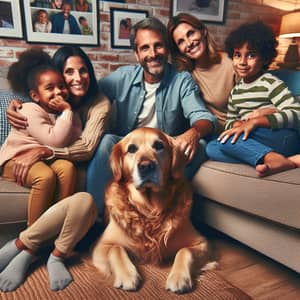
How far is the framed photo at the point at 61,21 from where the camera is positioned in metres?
1.51

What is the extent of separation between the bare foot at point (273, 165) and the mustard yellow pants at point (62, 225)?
61 centimetres

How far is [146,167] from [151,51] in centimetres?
56

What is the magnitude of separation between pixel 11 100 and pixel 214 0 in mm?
1311

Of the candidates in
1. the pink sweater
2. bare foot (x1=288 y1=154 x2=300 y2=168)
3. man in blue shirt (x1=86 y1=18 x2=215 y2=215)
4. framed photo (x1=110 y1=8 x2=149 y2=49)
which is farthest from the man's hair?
bare foot (x1=288 y1=154 x2=300 y2=168)

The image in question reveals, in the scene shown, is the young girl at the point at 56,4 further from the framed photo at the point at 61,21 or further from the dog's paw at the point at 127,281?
the dog's paw at the point at 127,281

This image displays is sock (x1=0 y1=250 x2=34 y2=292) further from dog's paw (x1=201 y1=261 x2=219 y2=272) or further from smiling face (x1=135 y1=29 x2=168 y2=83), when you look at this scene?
smiling face (x1=135 y1=29 x2=168 y2=83)

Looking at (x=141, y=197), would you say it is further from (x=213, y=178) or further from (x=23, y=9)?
(x=23, y=9)

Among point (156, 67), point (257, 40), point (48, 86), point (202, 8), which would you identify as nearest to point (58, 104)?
point (48, 86)

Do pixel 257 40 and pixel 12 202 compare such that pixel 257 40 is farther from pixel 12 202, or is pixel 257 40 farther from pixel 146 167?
pixel 12 202

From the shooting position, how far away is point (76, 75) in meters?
1.20

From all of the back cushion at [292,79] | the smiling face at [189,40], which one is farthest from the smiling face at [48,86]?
the back cushion at [292,79]

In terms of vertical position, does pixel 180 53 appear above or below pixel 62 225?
above

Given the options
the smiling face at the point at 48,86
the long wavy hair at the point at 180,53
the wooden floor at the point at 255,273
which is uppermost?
the long wavy hair at the point at 180,53

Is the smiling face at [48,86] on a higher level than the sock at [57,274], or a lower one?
higher
